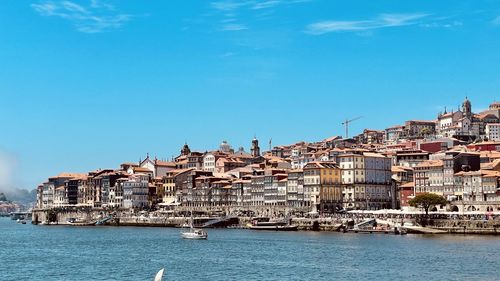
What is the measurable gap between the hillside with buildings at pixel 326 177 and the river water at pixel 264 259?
2919 centimetres

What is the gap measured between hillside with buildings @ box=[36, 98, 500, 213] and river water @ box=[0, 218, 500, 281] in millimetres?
29189

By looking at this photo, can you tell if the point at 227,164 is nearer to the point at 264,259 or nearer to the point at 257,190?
the point at 257,190

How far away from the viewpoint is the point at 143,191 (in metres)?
155

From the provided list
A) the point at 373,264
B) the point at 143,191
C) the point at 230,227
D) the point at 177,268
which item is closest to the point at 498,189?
the point at 230,227

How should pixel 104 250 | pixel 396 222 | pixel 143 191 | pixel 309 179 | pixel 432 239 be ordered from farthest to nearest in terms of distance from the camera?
pixel 143 191 < pixel 309 179 < pixel 396 222 < pixel 432 239 < pixel 104 250


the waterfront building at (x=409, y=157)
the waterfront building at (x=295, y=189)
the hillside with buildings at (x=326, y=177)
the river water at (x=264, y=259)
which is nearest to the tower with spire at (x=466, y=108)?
the hillside with buildings at (x=326, y=177)

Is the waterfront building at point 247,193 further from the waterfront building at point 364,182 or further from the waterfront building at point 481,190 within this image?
Result: the waterfront building at point 481,190

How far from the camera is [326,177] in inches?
4793

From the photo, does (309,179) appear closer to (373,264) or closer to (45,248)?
(45,248)

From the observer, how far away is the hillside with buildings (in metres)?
116

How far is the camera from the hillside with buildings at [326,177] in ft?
382

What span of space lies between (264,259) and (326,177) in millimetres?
59388

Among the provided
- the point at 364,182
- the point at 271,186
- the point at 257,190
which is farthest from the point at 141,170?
the point at 364,182

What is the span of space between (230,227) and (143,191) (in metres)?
36.6
